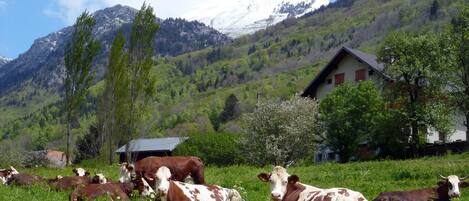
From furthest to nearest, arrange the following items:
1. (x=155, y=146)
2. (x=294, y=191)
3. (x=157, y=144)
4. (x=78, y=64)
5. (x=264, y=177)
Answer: (x=157, y=144)
(x=155, y=146)
(x=78, y=64)
(x=264, y=177)
(x=294, y=191)

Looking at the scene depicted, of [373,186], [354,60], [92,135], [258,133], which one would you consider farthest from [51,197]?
[92,135]

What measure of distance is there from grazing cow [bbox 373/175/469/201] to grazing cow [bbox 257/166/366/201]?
7.82 ft

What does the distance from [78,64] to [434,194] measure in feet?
149

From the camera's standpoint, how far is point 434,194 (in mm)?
15867

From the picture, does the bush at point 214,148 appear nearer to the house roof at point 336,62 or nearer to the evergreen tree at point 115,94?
the evergreen tree at point 115,94

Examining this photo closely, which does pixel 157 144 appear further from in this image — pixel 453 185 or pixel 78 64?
pixel 453 185

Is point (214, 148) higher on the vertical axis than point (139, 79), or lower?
lower

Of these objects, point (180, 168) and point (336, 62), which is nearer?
point (180, 168)

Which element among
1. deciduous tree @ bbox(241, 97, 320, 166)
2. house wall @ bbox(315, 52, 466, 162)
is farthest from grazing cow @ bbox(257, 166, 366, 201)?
house wall @ bbox(315, 52, 466, 162)

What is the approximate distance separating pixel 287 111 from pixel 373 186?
29756 mm

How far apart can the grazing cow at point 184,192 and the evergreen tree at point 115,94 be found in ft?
144

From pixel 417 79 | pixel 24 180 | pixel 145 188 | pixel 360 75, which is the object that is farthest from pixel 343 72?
pixel 145 188

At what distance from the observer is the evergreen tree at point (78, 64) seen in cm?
5528

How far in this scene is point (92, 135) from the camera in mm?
86375
